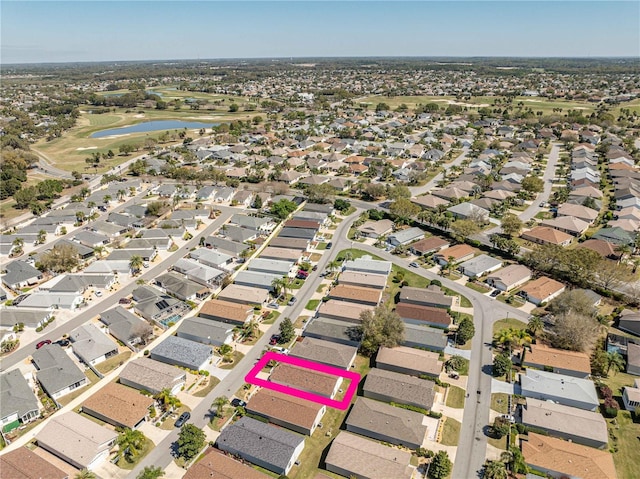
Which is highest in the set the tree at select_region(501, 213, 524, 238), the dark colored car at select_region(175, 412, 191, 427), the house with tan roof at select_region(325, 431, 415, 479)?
the tree at select_region(501, 213, 524, 238)

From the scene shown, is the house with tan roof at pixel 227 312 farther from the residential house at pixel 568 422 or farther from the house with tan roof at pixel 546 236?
the house with tan roof at pixel 546 236

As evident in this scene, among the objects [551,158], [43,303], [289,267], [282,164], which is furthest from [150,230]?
[551,158]

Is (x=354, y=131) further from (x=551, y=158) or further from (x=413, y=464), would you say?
(x=413, y=464)

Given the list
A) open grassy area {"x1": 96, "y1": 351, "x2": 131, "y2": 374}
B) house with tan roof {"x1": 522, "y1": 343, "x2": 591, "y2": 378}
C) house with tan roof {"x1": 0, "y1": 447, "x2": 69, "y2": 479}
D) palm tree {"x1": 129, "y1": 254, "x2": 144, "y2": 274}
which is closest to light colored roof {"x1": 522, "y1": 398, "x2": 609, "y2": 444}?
house with tan roof {"x1": 522, "y1": 343, "x2": 591, "y2": 378}

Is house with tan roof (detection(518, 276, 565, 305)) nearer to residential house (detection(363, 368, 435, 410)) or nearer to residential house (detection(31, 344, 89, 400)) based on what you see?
residential house (detection(363, 368, 435, 410))

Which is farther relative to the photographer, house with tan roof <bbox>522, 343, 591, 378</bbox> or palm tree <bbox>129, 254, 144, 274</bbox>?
palm tree <bbox>129, 254, 144, 274</bbox>

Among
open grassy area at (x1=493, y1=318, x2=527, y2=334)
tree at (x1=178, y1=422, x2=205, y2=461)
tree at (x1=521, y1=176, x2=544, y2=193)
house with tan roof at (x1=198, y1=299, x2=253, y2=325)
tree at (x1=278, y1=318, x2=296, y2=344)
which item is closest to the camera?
tree at (x1=178, y1=422, x2=205, y2=461)

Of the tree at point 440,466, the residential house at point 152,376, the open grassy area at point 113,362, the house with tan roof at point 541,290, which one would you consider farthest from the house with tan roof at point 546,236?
the open grassy area at point 113,362
